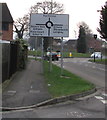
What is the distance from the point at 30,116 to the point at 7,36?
50.3 meters

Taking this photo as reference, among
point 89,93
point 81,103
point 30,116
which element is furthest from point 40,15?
point 30,116

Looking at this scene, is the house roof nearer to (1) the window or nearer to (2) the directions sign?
(1) the window

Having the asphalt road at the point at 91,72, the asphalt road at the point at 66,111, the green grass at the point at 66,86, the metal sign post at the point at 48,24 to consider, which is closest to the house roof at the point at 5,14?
the asphalt road at the point at 91,72

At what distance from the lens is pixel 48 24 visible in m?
23.4

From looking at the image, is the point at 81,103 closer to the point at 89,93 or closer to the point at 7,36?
the point at 89,93

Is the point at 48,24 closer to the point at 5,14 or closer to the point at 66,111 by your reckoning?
the point at 66,111

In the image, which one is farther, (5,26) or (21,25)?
(21,25)

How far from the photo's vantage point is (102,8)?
44.2m

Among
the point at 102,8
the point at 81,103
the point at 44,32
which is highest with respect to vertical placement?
the point at 102,8

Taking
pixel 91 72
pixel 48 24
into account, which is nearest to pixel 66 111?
pixel 48 24

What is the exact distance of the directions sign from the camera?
23188 millimetres

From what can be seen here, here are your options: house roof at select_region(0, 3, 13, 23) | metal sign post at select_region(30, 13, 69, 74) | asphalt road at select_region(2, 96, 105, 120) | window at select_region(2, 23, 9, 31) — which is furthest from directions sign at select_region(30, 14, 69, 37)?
window at select_region(2, 23, 9, 31)

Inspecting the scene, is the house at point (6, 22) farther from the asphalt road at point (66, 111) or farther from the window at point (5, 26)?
the asphalt road at point (66, 111)

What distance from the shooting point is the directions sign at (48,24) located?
23.2 m
